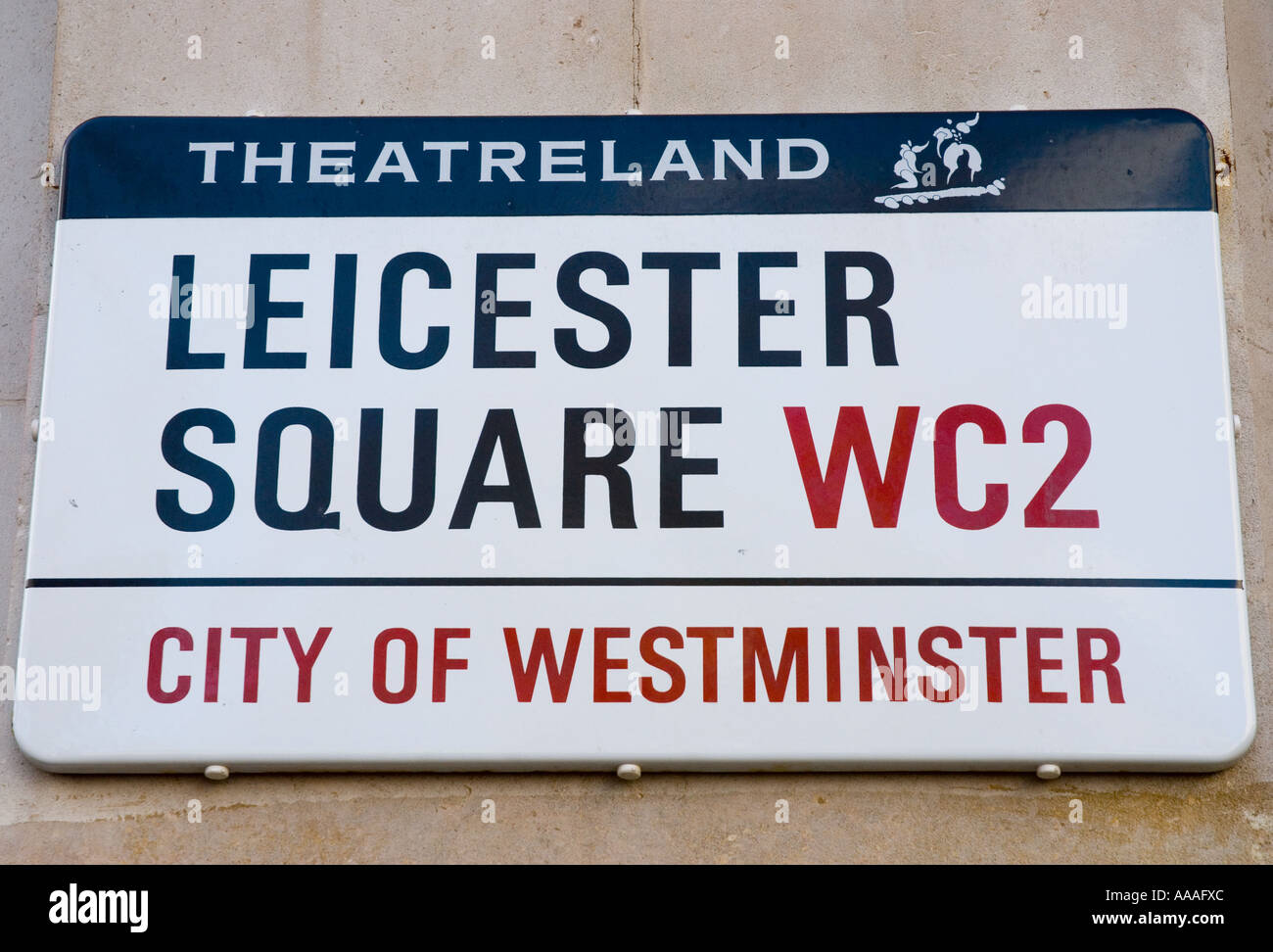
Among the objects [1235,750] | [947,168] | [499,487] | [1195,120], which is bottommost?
[1235,750]

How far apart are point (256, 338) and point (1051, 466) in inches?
78.4

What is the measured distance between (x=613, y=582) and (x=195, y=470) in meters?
1.07

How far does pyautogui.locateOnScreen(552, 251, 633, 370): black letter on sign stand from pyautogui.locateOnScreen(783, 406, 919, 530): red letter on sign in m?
0.46

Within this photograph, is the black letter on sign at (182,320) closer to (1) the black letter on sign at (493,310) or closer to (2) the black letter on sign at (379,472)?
(2) the black letter on sign at (379,472)

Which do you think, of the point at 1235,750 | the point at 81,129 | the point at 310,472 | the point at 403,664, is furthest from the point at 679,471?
the point at 81,129

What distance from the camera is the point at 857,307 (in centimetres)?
348

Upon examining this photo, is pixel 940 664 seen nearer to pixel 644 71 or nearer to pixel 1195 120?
pixel 1195 120

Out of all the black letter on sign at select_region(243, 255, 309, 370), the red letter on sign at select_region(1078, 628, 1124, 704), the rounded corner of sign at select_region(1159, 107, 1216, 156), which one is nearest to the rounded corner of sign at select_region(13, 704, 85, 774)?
the black letter on sign at select_region(243, 255, 309, 370)

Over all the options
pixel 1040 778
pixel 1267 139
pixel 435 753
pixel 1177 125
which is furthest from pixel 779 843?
pixel 1267 139

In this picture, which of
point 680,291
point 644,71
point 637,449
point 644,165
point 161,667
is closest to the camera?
point 161,667

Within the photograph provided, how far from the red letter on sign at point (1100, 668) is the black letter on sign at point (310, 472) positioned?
179 cm

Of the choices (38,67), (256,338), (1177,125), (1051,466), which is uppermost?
(38,67)
